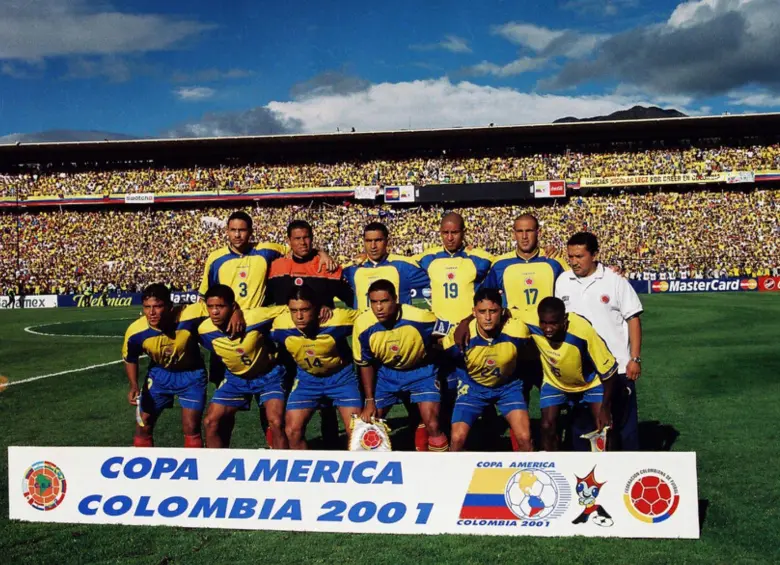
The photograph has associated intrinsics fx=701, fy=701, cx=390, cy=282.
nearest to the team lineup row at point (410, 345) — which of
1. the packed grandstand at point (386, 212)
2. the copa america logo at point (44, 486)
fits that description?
the copa america logo at point (44, 486)

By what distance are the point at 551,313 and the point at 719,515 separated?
2158 mm

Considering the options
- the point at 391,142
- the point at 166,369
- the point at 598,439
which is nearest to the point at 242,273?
the point at 166,369

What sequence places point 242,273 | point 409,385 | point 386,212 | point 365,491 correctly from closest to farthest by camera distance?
point 365,491, point 409,385, point 242,273, point 386,212

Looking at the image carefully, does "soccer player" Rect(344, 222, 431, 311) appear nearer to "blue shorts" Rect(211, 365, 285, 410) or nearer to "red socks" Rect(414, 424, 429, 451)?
"blue shorts" Rect(211, 365, 285, 410)

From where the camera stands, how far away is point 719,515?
584 cm

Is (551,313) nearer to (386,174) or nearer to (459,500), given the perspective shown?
(459,500)

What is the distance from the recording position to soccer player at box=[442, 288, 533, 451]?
20.7ft

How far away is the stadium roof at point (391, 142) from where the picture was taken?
44.5m

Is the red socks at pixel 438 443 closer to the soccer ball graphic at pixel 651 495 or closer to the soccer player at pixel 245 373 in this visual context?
the soccer player at pixel 245 373

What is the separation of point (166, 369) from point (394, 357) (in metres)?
2.44

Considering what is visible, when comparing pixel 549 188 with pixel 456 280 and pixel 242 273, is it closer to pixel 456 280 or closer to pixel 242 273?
pixel 456 280

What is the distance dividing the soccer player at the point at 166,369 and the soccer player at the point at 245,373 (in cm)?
20

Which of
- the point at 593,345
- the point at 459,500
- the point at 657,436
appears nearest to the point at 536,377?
the point at 593,345

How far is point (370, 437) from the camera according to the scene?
636cm
